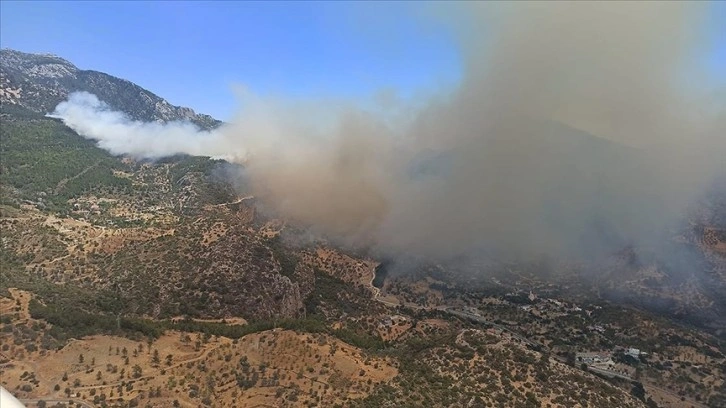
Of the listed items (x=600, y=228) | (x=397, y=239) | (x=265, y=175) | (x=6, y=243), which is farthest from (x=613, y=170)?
(x=6, y=243)

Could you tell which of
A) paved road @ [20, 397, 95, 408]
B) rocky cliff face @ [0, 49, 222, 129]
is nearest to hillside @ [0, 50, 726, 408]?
paved road @ [20, 397, 95, 408]

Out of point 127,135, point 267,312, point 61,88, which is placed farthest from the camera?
point 61,88

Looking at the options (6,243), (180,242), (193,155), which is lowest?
(6,243)

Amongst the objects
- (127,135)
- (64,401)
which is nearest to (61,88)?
(127,135)

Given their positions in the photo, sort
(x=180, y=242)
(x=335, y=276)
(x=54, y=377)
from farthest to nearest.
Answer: (x=335, y=276)
(x=180, y=242)
(x=54, y=377)

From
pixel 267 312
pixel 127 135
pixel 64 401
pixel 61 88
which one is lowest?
pixel 267 312

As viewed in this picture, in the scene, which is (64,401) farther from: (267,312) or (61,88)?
(61,88)

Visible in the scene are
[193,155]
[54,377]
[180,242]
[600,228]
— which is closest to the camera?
[54,377]

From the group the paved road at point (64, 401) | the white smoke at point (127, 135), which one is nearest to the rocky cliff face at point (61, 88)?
the white smoke at point (127, 135)

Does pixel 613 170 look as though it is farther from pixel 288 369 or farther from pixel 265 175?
pixel 288 369
